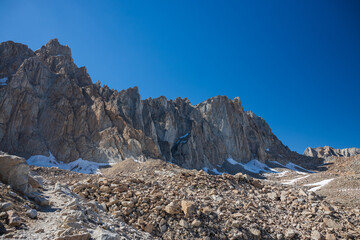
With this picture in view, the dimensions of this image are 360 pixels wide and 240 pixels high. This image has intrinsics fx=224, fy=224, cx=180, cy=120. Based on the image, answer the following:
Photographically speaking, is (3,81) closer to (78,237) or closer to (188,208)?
(188,208)

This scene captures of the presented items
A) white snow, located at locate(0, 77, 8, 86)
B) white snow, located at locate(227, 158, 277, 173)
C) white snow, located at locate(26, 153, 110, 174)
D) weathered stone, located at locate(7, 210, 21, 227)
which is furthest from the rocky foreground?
white snow, located at locate(227, 158, 277, 173)

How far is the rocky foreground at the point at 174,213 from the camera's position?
19.6 ft

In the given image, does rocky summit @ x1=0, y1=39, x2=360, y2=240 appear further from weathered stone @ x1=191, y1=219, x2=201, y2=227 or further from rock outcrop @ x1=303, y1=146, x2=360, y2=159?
rock outcrop @ x1=303, y1=146, x2=360, y2=159

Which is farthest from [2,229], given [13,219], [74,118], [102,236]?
[74,118]

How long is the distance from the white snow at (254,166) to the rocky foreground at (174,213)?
286 feet

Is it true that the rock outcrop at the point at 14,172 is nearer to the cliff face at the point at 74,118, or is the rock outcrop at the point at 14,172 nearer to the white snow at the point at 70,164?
the white snow at the point at 70,164

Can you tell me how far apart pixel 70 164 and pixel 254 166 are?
79.8 metres

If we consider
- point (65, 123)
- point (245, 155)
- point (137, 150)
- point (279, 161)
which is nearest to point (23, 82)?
point (65, 123)

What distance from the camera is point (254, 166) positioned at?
10325 centimetres

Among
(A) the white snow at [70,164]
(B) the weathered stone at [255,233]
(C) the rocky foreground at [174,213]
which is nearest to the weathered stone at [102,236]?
(C) the rocky foreground at [174,213]

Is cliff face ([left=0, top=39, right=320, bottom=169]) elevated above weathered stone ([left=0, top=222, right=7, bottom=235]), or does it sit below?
above

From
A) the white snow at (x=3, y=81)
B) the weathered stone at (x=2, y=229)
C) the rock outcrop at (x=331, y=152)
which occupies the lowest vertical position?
the weathered stone at (x=2, y=229)

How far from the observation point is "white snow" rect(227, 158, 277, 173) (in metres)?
97.5

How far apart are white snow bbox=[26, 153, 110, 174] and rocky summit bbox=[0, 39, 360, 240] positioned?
0.73 ft
